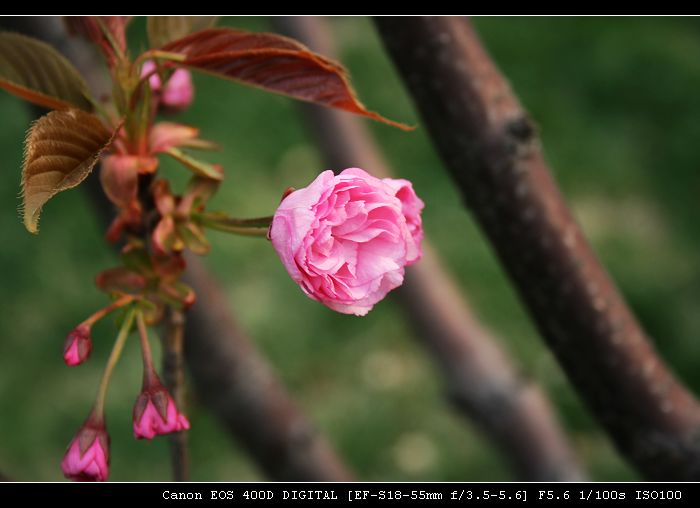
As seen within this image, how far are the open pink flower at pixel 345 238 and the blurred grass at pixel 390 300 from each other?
1.30 meters

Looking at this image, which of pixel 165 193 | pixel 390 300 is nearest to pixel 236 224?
pixel 165 193

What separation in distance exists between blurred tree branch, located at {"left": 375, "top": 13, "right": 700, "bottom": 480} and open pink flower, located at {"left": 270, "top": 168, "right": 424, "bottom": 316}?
0.67 ft

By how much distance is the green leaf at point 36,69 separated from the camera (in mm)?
655

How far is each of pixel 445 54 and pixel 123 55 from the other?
0.98ft

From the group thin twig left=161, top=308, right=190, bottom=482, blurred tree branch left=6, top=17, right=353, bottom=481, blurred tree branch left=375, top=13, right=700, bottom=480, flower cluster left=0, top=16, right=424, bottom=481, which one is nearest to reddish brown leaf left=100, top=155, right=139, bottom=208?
flower cluster left=0, top=16, right=424, bottom=481

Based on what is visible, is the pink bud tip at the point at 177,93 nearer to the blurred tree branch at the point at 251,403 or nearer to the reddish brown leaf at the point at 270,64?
the reddish brown leaf at the point at 270,64

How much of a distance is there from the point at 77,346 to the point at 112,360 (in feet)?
0.10

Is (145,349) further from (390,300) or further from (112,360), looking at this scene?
(390,300)

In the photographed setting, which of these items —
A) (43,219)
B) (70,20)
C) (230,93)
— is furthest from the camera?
(230,93)

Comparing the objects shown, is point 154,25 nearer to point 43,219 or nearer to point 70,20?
point 70,20

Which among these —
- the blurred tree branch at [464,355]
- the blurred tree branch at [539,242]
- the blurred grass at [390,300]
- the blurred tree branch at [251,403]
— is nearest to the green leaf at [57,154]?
the blurred tree branch at [539,242]
